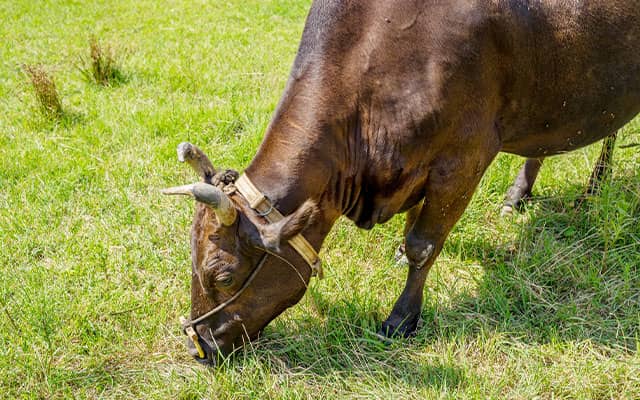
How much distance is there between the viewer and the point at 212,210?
303cm

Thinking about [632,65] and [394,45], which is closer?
[394,45]

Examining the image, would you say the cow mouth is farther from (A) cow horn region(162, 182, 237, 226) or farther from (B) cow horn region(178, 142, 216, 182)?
(B) cow horn region(178, 142, 216, 182)

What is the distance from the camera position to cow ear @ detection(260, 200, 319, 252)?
2.69m

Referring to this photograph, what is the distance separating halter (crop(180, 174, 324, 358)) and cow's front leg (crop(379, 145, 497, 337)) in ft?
2.16

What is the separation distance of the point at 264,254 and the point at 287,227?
0.39m

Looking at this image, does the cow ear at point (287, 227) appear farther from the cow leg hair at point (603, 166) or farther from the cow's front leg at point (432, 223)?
the cow leg hair at point (603, 166)

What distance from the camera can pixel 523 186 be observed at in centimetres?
490

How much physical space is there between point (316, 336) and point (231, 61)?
5011 mm

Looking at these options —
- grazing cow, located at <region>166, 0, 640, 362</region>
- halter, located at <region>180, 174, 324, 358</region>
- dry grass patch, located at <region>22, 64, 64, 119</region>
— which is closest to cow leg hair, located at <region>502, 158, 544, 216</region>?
grazing cow, located at <region>166, 0, 640, 362</region>

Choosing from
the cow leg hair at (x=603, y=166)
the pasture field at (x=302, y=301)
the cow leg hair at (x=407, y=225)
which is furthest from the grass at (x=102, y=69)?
the cow leg hair at (x=603, y=166)

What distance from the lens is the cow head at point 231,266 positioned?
287cm

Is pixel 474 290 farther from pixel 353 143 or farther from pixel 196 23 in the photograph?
pixel 196 23

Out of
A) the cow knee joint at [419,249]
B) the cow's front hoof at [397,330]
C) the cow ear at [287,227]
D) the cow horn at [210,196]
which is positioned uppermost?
the cow horn at [210,196]

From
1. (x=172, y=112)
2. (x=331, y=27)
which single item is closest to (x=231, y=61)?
(x=172, y=112)
